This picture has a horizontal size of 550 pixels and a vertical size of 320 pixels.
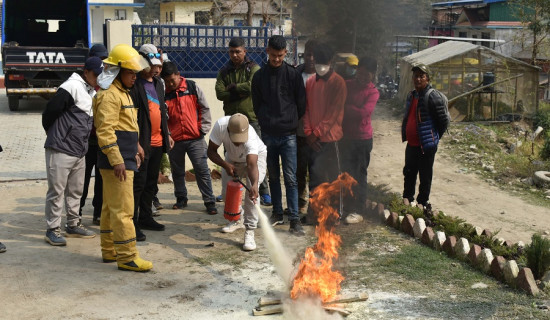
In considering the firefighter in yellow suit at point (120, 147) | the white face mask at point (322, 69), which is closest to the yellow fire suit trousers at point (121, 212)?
the firefighter in yellow suit at point (120, 147)

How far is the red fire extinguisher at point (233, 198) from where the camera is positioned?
6.27 m

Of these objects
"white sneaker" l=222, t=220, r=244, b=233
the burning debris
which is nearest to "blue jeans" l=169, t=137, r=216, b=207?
"white sneaker" l=222, t=220, r=244, b=233

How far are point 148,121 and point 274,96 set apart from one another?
1.39 metres

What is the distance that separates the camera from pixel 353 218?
7492mm

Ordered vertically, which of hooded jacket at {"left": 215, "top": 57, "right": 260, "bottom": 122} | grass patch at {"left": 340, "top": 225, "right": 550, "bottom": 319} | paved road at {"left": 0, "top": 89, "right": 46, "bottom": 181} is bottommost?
grass patch at {"left": 340, "top": 225, "right": 550, "bottom": 319}

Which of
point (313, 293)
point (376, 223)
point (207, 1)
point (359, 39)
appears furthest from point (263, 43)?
point (207, 1)

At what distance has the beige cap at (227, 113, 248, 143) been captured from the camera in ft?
20.3

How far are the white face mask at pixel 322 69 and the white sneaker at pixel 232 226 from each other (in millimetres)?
1881

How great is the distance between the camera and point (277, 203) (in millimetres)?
7375

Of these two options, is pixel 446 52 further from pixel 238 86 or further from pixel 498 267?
pixel 498 267

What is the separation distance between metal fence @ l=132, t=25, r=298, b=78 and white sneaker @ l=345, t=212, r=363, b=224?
4434mm

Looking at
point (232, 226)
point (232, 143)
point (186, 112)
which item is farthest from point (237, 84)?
point (232, 226)

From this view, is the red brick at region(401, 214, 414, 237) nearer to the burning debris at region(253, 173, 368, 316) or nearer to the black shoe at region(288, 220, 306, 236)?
the black shoe at region(288, 220, 306, 236)

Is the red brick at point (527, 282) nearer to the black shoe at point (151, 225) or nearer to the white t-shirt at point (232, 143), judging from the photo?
the white t-shirt at point (232, 143)
